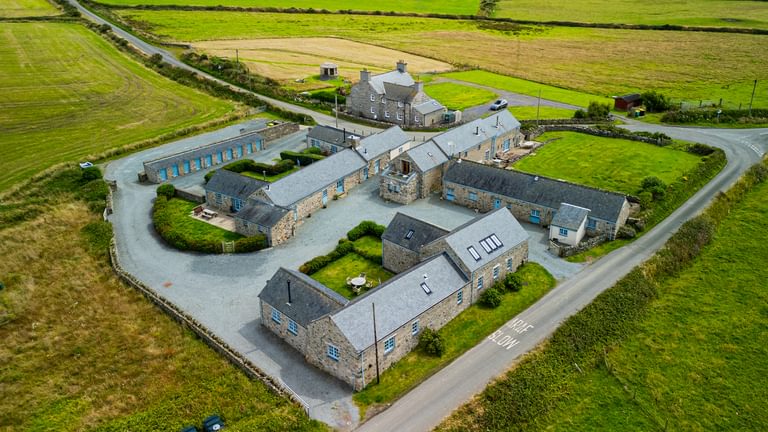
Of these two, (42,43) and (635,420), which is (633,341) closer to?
(635,420)

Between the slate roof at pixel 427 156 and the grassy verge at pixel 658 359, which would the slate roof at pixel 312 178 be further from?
the grassy verge at pixel 658 359

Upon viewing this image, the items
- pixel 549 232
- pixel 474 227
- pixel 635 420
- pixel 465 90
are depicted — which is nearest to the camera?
pixel 635 420

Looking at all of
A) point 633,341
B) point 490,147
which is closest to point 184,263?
point 633,341

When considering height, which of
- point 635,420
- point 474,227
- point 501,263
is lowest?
point 635,420

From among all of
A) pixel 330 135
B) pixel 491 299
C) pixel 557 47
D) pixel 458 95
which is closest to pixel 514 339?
pixel 491 299

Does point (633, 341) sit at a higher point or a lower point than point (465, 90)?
lower

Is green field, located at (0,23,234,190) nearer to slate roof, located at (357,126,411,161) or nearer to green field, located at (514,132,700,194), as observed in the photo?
slate roof, located at (357,126,411,161)

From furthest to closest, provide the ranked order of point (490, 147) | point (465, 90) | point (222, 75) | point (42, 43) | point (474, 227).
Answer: point (42, 43), point (222, 75), point (465, 90), point (490, 147), point (474, 227)

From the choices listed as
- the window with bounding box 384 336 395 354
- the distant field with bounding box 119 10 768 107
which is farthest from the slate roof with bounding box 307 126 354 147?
the distant field with bounding box 119 10 768 107
